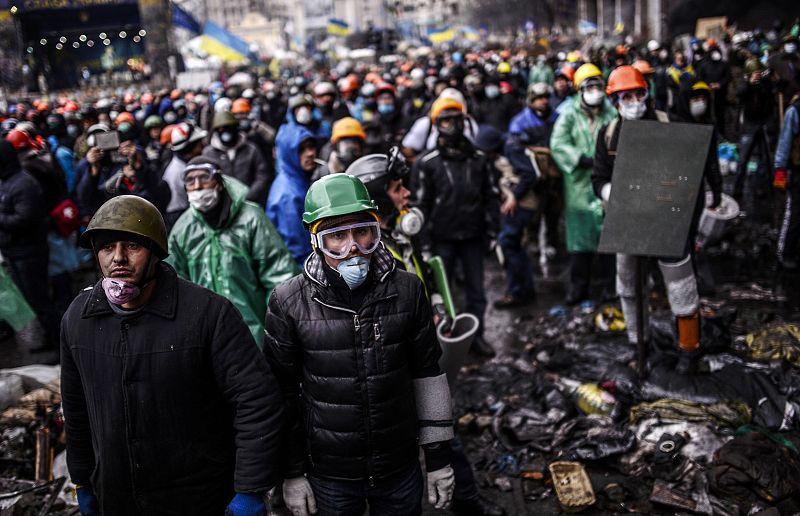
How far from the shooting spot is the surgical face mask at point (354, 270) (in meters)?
2.72

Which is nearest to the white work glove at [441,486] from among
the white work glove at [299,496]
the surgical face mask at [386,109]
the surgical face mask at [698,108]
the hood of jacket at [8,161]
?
the white work glove at [299,496]

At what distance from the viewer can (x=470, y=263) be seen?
6.37 meters

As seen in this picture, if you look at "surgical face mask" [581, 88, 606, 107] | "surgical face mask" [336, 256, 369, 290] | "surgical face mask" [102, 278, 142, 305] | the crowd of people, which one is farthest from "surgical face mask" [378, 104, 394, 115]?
"surgical face mask" [102, 278, 142, 305]

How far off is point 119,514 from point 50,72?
5264 centimetres

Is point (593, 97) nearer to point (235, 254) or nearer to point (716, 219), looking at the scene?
point (716, 219)

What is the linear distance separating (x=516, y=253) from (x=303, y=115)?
2.79m

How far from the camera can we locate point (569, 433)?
4723 millimetres

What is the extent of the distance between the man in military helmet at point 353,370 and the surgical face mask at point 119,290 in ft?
1.90

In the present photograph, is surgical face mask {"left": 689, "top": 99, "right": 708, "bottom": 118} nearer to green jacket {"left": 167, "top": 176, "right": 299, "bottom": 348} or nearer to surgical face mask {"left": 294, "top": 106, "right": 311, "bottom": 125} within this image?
surgical face mask {"left": 294, "top": 106, "right": 311, "bottom": 125}

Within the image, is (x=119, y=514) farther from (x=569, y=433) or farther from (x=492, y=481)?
(x=569, y=433)

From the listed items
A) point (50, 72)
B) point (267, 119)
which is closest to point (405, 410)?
point (267, 119)

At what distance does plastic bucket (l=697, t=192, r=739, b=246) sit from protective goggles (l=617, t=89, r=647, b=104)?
1467mm

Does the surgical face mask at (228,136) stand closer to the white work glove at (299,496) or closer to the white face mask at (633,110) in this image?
the white face mask at (633,110)

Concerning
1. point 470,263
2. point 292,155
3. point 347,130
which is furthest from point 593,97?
point 292,155
